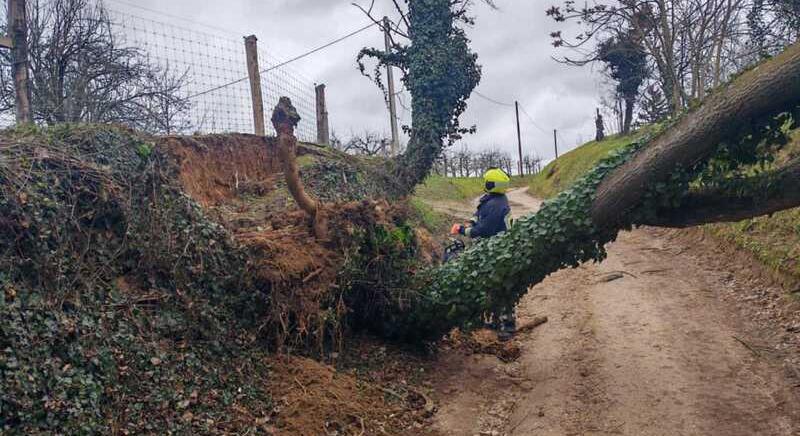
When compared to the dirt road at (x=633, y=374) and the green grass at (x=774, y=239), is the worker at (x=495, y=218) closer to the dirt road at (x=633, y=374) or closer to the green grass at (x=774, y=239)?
the dirt road at (x=633, y=374)

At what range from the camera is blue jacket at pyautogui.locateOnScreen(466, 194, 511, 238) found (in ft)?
25.0

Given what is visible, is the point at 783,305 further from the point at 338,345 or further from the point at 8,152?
the point at 8,152

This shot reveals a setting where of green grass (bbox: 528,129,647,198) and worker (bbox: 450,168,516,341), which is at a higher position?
green grass (bbox: 528,129,647,198)

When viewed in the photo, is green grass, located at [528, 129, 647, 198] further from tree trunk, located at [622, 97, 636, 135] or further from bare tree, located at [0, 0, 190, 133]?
bare tree, located at [0, 0, 190, 133]

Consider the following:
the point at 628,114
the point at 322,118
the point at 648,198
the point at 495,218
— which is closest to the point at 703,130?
the point at 648,198

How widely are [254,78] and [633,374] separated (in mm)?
7512

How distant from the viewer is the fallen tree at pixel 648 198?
5.26 meters

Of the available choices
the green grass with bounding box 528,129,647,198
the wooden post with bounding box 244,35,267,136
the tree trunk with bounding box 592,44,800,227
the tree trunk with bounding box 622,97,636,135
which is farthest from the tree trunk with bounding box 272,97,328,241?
the tree trunk with bounding box 622,97,636,135

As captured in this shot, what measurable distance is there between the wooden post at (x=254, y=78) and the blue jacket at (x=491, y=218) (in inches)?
174

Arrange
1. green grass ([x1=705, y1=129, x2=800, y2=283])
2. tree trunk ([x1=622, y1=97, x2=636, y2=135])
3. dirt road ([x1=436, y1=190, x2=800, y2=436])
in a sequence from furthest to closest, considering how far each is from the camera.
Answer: tree trunk ([x1=622, y1=97, x2=636, y2=135]) < green grass ([x1=705, y1=129, x2=800, y2=283]) < dirt road ([x1=436, y1=190, x2=800, y2=436])

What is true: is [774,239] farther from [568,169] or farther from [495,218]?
[568,169]

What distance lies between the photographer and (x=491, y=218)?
7637mm

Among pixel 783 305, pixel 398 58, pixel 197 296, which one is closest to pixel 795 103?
pixel 783 305

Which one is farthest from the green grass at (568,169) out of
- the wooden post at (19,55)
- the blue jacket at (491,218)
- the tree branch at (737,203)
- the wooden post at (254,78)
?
the wooden post at (19,55)
